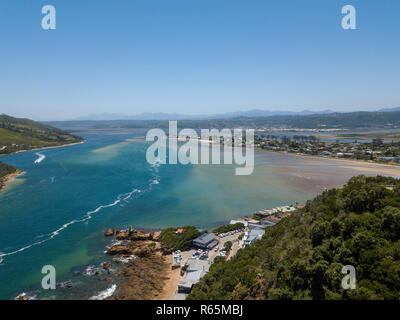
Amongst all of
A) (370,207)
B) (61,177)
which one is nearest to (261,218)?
(370,207)

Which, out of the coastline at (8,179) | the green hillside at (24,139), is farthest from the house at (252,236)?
the green hillside at (24,139)

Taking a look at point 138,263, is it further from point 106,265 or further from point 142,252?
point 106,265

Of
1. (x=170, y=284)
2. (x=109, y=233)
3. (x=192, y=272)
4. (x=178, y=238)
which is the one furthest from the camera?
(x=109, y=233)

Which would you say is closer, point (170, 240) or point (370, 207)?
point (370, 207)

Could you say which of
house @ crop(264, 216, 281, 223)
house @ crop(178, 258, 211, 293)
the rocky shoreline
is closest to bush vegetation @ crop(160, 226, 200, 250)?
the rocky shoreline

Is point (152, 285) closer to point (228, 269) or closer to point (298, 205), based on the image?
point (228, 269)

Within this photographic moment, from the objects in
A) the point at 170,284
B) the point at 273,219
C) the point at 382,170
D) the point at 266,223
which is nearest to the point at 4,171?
the point at 170,284

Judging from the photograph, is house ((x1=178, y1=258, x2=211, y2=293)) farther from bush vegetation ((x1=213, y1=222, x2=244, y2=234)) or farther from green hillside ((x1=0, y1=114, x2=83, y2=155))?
green hillside ((x1=0, y1=114, x2=83, y2=155))
